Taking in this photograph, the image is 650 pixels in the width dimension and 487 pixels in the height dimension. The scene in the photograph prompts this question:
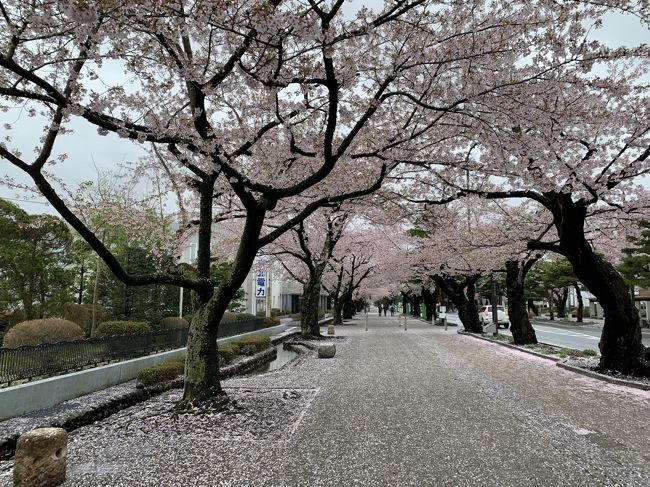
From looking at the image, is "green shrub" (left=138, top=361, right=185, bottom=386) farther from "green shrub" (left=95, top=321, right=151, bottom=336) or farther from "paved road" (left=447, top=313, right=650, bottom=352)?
"paved road" (left=447, top=313, right=650, bottom=352)

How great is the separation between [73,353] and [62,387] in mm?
1203

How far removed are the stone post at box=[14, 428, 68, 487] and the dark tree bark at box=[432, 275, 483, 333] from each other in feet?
74.0

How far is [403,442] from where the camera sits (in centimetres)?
540

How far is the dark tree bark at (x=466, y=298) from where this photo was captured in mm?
24891

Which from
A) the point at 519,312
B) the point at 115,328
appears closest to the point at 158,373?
the point at 115,328

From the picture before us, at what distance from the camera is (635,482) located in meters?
Result: 4.20

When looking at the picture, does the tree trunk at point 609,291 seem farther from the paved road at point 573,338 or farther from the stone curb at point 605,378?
the paved road at point 573,338

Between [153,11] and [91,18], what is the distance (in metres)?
0.81

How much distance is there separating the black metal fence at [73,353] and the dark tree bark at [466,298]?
1734 cm

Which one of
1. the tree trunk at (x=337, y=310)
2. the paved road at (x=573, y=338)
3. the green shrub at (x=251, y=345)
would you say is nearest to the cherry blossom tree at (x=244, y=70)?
the green shrub at (x=251, y=345)

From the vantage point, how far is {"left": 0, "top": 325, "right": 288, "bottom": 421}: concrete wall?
6.93 metres

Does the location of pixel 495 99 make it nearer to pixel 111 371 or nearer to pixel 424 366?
pixel 424 366

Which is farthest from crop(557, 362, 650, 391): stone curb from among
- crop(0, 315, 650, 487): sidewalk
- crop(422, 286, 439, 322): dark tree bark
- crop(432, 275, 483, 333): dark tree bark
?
crop(422, 286, 439, 322): dark tree bark

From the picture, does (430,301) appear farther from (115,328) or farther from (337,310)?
(115,328)
